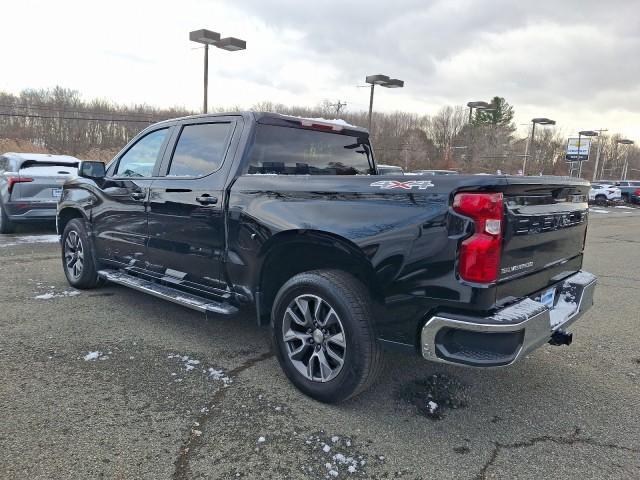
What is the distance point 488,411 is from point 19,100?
43.6 meters

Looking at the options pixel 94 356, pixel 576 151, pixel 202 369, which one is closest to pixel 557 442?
pixel 202 369

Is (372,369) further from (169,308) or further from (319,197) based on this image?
(169,308)

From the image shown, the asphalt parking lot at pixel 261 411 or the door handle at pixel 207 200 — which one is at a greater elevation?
the door handle at pixel 207 200

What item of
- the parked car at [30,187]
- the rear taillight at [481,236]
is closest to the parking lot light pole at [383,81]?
the parked car at [30,187]

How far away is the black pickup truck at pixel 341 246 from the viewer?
8.11ft

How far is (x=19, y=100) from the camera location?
37.0m

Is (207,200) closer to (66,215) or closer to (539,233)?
(539,233)

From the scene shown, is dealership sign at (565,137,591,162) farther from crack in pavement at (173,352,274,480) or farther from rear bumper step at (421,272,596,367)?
crack in pavement at (173,352,274,480)

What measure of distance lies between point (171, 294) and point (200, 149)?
125 cm

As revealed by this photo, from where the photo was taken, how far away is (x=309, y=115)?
29.2 meters

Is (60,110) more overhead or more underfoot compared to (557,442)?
more overhead

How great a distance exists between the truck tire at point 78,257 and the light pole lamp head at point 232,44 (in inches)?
502

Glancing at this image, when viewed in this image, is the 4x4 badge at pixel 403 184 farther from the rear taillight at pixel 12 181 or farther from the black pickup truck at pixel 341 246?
the rear taillight at pixel 12 181

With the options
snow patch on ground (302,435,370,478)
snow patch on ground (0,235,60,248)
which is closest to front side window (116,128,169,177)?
snow patch on ground (302,435,370,478)
